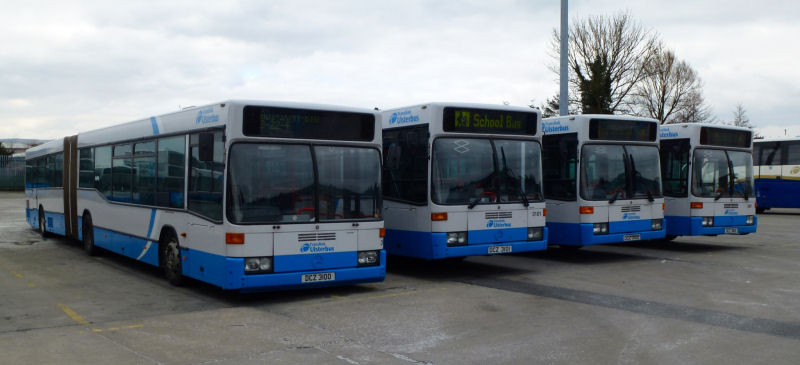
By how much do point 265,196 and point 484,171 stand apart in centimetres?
402

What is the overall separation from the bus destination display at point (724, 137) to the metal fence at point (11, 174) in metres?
47.5

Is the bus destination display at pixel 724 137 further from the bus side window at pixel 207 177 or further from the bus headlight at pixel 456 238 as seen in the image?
the bus side window at pixel 207 177

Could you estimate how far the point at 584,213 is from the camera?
13.5 metres

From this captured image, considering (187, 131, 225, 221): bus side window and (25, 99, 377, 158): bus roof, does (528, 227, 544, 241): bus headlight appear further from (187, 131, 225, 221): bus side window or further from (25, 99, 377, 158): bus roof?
(187, 131, 225, 221): bus side window

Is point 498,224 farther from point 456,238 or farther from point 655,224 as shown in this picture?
point 655,224

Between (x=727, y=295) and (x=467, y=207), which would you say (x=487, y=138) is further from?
(x=727, y=295)

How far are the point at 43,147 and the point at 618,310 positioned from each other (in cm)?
1601

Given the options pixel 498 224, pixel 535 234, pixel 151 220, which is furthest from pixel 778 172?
pixel 151 220

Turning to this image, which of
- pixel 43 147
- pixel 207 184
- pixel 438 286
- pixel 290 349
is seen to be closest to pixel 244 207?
pixel 207 184

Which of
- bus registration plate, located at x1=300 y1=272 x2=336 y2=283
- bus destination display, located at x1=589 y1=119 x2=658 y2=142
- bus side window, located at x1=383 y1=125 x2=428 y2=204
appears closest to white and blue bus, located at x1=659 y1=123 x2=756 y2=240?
bus destination display, located at x1=589 y1=119 x2=658 y2=142

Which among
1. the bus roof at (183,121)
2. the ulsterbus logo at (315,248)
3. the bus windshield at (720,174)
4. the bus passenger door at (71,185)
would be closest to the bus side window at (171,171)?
the bus roof at (183,121)

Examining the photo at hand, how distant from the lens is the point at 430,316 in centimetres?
880

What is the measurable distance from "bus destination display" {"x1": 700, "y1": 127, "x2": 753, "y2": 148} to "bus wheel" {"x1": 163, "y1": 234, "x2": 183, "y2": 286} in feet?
36.4

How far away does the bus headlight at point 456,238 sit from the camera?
1150 centimetres
